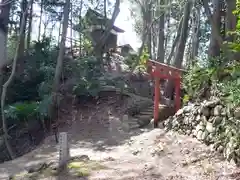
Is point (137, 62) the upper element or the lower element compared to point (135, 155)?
upper

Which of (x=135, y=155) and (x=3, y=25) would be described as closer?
(x=135, y=155)

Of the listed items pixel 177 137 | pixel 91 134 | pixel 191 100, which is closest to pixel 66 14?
pixel 91 134

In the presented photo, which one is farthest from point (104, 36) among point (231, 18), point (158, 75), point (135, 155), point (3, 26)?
point (135, 155)

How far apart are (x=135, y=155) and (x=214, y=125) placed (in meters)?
1.77

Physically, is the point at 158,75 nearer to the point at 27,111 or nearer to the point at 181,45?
the point at 181,45

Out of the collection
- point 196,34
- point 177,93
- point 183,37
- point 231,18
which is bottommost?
point 177,93

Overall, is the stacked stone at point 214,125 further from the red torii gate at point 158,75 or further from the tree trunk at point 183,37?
the tree trunk at point 183,37

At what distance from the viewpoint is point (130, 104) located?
37.0 feet

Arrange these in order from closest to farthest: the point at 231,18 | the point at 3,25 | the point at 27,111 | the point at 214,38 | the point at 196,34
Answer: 1. the point at 231,18
2. the point at 214,38
3. the point at 27,111
4. the point at 3,25
5. the point at 196,34

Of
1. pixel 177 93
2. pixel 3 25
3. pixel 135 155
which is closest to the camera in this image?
pixel 135 155

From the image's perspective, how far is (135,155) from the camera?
20.9ft

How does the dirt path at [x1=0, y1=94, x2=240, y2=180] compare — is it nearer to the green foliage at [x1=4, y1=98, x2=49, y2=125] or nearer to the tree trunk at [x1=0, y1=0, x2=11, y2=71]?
the green foliage at [x1=4, y1=98, x2=49, y2=125]

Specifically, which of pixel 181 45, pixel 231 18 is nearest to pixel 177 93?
pixel 231 18

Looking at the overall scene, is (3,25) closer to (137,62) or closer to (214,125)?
(137,62)
